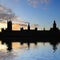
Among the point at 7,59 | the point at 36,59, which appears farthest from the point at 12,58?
the point at 36,59

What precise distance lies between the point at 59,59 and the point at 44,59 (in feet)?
9.33

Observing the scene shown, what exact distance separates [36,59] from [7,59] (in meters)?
5.45

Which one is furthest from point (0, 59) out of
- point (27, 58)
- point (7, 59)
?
point (27, 58)

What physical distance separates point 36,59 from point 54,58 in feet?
13.6

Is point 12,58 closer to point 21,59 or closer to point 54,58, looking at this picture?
point 21,59

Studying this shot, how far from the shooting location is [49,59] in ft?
171

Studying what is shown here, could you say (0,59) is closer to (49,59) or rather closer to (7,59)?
(7,59)

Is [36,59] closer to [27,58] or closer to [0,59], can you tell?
[27,58]

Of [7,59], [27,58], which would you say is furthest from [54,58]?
[7,59]

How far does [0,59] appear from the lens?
1996 inches

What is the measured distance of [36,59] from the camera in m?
51.5

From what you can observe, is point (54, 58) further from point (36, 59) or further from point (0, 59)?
point (0, 59)

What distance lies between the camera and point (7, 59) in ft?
168

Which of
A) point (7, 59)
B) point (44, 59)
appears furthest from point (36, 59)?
point (7, 59)
